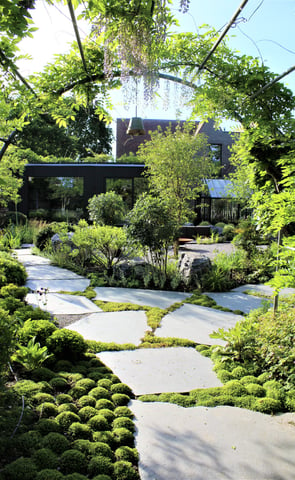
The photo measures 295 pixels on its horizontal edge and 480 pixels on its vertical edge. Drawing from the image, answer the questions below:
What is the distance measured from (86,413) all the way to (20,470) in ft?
1.87

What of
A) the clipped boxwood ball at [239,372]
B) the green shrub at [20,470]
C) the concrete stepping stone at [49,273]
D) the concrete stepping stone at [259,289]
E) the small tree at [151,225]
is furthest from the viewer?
the concrete stepping stone at [49,273]

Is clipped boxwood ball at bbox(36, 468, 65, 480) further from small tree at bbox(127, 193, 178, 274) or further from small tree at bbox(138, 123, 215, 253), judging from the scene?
small tree at bbox(138, 123, 215, 253)

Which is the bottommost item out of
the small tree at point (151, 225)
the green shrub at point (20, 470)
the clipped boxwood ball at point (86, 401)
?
the clipped boxwood ball at point (86, 401)

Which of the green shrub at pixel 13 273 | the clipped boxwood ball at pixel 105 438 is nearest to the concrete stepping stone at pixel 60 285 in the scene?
the green shrub at pixel 13 273

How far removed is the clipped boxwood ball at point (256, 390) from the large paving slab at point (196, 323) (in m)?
0.80

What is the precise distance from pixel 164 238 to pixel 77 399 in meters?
3.50

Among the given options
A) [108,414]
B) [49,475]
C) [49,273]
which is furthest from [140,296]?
[49,475]

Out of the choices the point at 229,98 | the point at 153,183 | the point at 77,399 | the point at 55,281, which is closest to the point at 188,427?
the point at 77,399

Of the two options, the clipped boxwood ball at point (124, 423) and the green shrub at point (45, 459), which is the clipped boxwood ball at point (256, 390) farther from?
the green shrub at point (45, 459)

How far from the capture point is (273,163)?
345 cm

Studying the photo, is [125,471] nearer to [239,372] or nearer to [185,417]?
[185,417]

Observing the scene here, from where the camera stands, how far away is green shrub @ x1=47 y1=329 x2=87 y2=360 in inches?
105

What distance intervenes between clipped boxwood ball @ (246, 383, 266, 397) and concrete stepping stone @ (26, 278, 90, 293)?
317 cm

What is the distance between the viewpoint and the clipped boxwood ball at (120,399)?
217cm
